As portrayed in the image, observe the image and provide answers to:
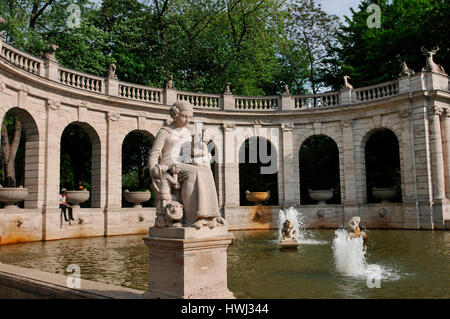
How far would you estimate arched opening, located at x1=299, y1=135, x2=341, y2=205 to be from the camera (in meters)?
29.4

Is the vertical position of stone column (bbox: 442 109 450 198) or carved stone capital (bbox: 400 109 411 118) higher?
carved stone capital (bbox: 400 109 411 118)

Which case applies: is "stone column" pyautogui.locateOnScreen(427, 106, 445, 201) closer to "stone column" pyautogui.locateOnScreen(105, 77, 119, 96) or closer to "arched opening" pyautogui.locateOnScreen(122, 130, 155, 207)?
"stone column" pyautogui.locateOnScreen(105, 77, 119, 96)

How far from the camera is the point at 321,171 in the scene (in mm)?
29875

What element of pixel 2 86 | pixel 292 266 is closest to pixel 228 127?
pixel 2 86

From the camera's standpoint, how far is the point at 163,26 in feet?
101

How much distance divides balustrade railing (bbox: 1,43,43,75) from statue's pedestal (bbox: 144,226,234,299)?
14.4 metres

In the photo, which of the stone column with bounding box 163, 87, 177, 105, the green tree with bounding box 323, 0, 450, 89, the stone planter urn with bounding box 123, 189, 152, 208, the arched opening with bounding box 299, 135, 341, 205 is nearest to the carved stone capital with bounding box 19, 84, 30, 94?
the stone planter urn with bounding box 123, 189, 152, 208

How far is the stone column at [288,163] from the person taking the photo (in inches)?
974

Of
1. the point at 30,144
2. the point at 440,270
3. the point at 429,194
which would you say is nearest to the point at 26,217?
the point at 30,144

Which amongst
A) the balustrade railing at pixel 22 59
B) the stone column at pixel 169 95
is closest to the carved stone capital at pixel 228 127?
the stone column at pixel 169 95

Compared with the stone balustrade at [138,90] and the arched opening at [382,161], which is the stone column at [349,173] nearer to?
the stone balustrade at [138,90]

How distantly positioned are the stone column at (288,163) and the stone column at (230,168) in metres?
2.94

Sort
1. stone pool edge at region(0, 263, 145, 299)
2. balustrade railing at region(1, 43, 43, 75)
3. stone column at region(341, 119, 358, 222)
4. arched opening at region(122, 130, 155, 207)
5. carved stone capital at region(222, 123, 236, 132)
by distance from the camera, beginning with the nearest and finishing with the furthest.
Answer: stone pool edge at region(0, 263, 145, 299) → balustrade railing at region(1, 43, 43, 75) → stone column at region(341, 119, 358, 222) → carved stone capital at region(222, 123, 236, 132) → arched opening at region(122, 130, 155, 207)
